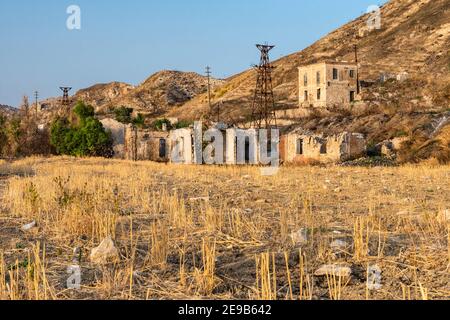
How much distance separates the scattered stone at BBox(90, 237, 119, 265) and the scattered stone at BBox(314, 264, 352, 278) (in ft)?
6.15

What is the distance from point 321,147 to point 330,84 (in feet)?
77.3

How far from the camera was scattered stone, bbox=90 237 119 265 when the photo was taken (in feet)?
16.3

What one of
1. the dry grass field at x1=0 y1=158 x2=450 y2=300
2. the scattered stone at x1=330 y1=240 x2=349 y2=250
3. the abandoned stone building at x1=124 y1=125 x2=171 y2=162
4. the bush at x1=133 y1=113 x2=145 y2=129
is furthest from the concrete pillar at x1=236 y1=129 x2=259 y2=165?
the scattered stone at x1=330 y1=240 x2=349 y2=250

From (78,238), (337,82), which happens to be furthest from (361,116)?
(78,238)

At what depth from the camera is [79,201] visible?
784cm

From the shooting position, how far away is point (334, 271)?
4.31 m

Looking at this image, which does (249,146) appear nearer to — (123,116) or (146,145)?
(146,145)

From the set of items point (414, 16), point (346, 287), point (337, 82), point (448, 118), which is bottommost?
point (346, 287)

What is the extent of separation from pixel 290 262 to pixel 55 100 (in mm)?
131607

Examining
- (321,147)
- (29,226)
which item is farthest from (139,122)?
(29,226)

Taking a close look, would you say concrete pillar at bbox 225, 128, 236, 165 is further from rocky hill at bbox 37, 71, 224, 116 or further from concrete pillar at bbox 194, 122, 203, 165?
rocky hill at bbox 37, 71, 224, 116
